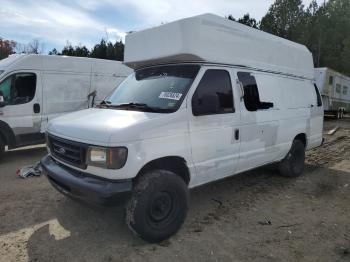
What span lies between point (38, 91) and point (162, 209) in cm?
631

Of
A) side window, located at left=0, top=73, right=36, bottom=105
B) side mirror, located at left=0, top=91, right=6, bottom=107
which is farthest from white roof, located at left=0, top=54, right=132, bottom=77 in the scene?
side mirror, located at left=0, top=91, right=6, bottom=107

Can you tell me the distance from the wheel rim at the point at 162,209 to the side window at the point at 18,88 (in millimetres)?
6017

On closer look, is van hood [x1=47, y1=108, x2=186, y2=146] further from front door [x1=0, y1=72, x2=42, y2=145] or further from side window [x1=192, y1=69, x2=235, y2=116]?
front door [x1=0, y1=72, x2=42, y2=145]

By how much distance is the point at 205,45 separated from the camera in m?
4.94

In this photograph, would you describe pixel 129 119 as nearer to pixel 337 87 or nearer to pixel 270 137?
pixel 270 137

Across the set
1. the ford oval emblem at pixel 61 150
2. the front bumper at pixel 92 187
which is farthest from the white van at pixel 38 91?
the front bumper at pixel 92 187

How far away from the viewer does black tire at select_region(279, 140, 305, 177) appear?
7160 mm

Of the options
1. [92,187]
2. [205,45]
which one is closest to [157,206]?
[92,187]

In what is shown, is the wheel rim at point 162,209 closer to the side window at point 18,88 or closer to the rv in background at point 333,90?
the side window at point 18,88

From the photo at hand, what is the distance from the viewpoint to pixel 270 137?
6.20 meters

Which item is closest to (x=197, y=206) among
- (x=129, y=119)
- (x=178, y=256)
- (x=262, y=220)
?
(x=262, y=220)

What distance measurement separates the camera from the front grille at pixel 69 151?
4.12 metres

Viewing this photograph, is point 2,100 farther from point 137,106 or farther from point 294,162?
point 294,162

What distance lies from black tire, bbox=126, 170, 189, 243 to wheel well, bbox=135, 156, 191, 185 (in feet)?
0.40
